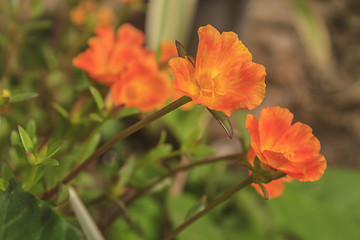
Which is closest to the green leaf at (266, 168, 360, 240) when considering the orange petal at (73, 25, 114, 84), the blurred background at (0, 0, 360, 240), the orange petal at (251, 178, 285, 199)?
the blurred background at (0, 0, 360, 240)

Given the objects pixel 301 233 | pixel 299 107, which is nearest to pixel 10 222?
pixel 301 233

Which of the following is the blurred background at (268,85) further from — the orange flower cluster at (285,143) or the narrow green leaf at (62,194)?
the orange flower cluster at (285,143)

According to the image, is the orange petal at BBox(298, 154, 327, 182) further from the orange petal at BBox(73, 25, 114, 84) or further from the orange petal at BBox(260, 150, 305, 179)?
the orange petal at BBox(73, 25, 114, 84)

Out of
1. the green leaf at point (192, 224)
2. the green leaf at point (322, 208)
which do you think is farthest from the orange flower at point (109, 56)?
the green leaf at point (322, 208)

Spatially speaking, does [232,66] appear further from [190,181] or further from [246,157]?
[190,181]

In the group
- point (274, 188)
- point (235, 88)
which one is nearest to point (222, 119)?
point (235, 88)

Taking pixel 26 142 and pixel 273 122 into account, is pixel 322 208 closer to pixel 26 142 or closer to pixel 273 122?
pixel 273 122
